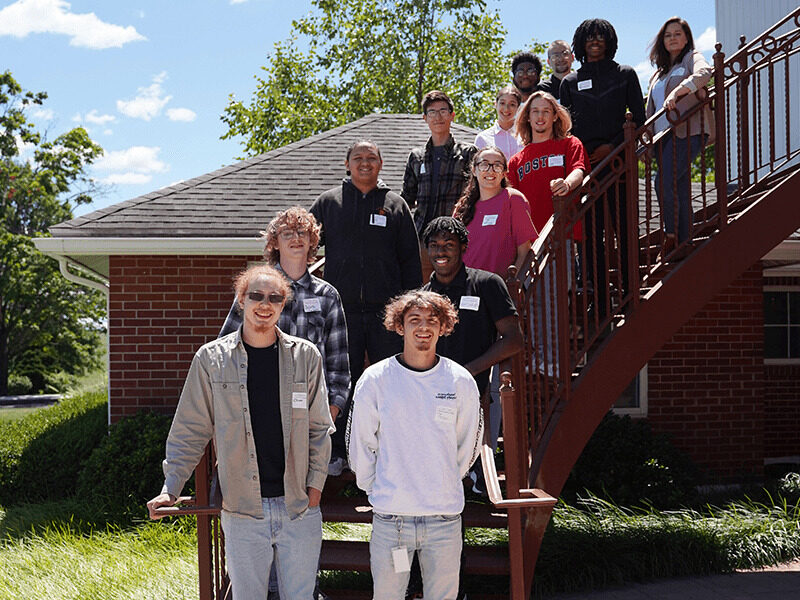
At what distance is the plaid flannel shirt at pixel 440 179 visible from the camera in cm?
561

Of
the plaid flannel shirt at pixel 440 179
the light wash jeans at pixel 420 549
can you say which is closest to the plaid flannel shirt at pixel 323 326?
the light wash jeans at pixel 420 549

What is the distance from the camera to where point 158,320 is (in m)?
8.69

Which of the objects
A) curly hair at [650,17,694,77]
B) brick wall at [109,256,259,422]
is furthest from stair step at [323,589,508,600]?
brick wall at [109,256,259,422]

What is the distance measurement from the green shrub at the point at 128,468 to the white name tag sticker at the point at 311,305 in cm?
425

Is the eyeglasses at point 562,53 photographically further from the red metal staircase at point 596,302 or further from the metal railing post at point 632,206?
the metal railing post at point 632,206

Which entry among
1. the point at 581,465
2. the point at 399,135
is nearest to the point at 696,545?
the point at 581,465

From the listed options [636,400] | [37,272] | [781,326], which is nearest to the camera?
[636,400]

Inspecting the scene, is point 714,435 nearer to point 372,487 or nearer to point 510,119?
point 510,119

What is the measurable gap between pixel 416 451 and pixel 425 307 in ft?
1.95

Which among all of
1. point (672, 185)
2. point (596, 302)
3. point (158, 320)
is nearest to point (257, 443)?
point (596, 302)

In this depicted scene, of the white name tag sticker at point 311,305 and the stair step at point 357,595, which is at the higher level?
the white name tag sticker at point 311,305

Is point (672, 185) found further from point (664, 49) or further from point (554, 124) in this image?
point (664, 49)

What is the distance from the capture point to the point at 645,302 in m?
5.07

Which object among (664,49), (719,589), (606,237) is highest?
(664,49)
